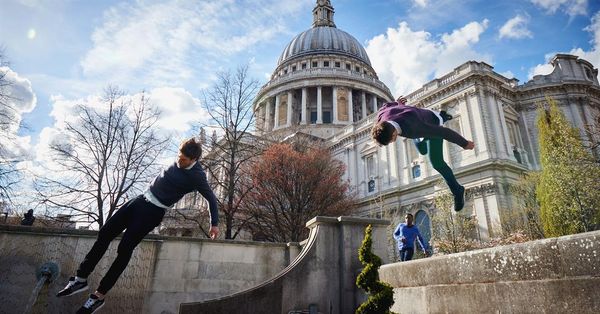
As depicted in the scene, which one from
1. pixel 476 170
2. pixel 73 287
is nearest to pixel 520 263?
pixel 73 287

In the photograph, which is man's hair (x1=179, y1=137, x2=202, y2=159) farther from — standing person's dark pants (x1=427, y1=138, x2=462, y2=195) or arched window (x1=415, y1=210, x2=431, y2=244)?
arched window (x1=415, y1=210, x2=431, y2=244)

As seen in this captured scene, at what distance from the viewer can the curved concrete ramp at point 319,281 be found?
6.23m

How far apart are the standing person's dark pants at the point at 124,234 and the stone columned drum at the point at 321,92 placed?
49.2 m

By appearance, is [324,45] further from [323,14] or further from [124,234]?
[124,234]

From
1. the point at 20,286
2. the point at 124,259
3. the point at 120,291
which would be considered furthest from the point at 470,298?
the point at 20,286

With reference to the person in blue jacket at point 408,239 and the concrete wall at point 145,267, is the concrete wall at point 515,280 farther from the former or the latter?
the concrete wall at point 145,267

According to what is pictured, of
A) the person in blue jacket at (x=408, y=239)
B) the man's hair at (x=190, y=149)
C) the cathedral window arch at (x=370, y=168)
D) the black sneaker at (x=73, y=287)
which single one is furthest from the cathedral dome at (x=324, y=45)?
the black sneaker at (x=73, y=287)

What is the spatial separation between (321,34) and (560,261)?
75733 mm

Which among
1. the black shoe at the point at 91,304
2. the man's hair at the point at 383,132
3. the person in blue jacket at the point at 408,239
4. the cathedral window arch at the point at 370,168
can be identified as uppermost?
the cathedral window arch at the point at 370,168

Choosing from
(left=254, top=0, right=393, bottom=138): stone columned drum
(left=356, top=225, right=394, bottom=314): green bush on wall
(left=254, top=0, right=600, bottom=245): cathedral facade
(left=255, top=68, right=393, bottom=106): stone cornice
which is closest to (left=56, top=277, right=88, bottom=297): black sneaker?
(left=356, top=225, right=394, bottom=314): green bush on wall

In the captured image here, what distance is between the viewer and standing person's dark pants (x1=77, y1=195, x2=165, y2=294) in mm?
4004

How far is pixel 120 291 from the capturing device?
805cm

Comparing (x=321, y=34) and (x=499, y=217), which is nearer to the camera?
(x=499, y=217)

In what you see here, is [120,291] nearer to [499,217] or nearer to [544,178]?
[544,178]
